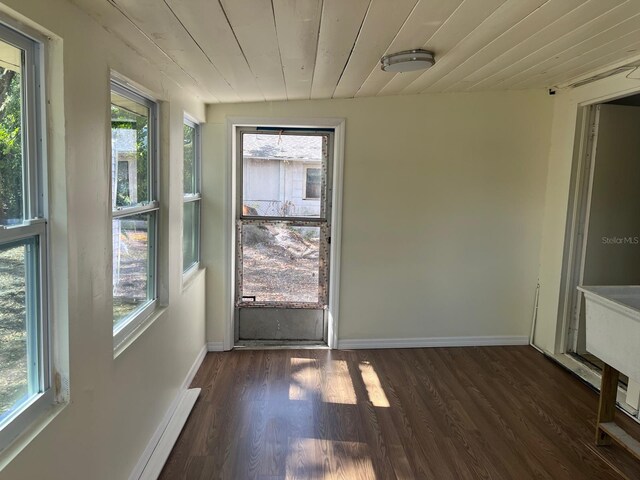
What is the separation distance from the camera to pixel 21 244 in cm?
127

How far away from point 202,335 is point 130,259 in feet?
5.19

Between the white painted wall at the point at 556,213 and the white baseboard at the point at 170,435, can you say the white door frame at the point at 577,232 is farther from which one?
the white baseboard at the point at 170,435

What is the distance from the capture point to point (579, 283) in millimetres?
3564

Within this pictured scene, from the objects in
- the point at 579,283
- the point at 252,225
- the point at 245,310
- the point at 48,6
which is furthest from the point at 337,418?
the point at 48,6

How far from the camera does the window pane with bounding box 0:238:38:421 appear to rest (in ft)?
Answer: 3.98

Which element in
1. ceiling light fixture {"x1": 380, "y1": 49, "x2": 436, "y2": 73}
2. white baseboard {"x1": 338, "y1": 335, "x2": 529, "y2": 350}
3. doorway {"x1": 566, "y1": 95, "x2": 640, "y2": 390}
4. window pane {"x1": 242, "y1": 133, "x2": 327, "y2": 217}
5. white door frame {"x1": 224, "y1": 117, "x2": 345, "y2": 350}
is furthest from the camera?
white baseboard {"x1": 338, "y1": 335, "x2": 529, "y2": 350}

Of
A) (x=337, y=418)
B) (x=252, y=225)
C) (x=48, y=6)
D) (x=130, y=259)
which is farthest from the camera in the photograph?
(x=252, y=225)

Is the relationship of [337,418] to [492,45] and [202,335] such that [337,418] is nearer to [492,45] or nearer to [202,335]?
[202,335]

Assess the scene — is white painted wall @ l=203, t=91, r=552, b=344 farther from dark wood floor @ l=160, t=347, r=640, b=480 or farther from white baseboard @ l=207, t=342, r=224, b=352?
dark wood floor @ l=160, t=347, r=640, b=480

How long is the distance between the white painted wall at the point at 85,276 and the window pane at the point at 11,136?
0.10m

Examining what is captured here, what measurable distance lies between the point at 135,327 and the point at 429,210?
2.54 m

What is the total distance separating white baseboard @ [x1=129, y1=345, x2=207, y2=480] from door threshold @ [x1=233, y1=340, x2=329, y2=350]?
49cm

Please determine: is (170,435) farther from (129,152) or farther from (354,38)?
(354,38)

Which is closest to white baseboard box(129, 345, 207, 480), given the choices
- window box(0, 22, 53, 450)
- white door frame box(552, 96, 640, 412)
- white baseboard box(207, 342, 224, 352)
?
white baseboard box(207, 342, 224, 352)
